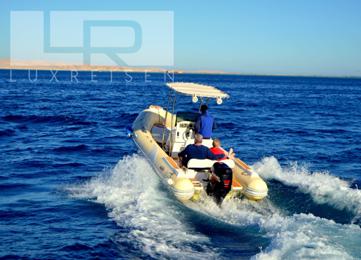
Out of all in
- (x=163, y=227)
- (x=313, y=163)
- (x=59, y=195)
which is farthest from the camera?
(x=313, y=163)

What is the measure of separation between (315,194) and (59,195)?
19.9 feet

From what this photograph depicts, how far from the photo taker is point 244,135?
20.0 m

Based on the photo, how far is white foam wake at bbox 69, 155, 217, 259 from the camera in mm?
7012

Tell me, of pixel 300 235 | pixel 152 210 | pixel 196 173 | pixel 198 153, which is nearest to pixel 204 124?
pixel 198 153

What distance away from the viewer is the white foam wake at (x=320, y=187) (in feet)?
28.8

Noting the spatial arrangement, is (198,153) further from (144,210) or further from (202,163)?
(144,210)

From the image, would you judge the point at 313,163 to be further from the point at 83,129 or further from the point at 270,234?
the point at 83,129

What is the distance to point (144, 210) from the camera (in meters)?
8.72

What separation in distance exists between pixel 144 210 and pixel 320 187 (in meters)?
4.14

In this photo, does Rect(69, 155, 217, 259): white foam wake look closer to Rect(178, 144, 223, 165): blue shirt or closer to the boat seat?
the boat seat

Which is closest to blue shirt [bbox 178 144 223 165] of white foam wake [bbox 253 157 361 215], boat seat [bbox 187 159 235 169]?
boat seat [bbox 187 159 235 169]

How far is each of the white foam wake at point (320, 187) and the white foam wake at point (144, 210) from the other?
10.4 ft

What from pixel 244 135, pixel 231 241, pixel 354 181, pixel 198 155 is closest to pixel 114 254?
pixel 231 241

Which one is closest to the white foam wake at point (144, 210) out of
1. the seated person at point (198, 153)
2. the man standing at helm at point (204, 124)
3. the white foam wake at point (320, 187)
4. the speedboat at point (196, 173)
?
the speedboat at point (196, 173)
